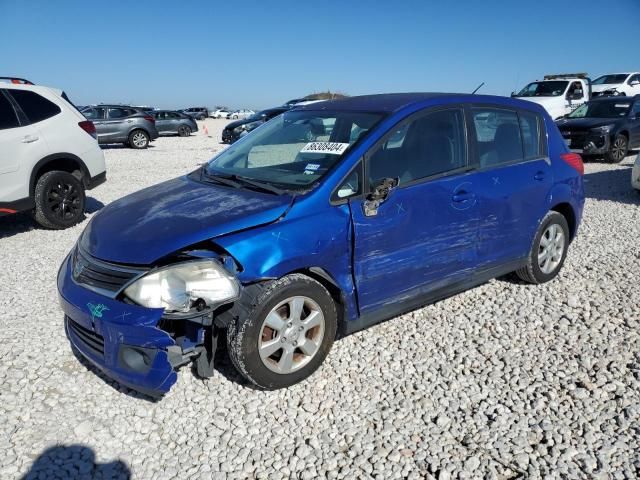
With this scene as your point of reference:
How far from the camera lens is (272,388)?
3.00 metres

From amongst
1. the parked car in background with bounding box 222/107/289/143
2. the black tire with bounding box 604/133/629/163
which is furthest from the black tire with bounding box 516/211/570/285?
the parked car in background with bounding box 222/107/289/143

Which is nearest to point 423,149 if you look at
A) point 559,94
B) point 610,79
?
point 559,94

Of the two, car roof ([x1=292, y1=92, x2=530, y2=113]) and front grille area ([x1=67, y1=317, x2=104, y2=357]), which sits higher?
car roof ([x1=292, y1=92, x2=530, y2=113])

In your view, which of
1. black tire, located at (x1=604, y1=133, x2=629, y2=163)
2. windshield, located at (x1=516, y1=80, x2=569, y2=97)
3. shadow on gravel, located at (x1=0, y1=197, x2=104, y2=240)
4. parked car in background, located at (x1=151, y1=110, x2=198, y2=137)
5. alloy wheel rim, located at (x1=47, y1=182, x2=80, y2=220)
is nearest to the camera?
alloy wheel rim, located at (x1=47, y1=182, x2=80, y2=220)

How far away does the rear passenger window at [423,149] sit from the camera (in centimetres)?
334

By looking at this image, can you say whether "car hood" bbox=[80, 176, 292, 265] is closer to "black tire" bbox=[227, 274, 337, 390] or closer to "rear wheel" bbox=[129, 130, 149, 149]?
Result: "black tire" bbox=[227, 274, 337, 390]

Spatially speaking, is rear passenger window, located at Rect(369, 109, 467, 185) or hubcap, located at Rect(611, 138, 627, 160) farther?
hubcap, located at Rect(611, 138, 627, 160)

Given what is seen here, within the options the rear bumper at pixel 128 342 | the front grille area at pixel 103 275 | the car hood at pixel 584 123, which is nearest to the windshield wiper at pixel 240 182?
the front grille area at pixel 103 275

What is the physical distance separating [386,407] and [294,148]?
1.94m

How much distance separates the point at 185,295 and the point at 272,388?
2.63 ft

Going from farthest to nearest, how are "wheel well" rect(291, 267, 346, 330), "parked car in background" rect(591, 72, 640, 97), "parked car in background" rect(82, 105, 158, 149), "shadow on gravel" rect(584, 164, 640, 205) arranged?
"parked car in background" rect(591, 72, 640, 97)
"parked car in background" rect(82, 105, 158, 149)
"shadow on gravel" rect(584, 164, 640, 205)
"wheel well" rect(291, 267, 346, 330)

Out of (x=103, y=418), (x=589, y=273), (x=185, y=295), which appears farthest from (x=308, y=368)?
(x=589, y=273)

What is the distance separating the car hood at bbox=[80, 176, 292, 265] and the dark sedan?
452 inches

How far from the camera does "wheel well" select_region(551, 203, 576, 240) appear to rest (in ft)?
15.3
